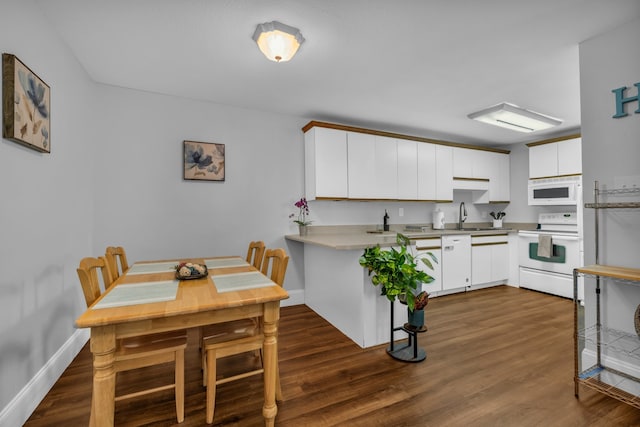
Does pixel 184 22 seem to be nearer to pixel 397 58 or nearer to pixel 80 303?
pixel 397 58

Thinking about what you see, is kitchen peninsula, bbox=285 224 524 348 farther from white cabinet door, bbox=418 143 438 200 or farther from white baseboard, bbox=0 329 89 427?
white baseboard, bbox=0 329 89 427

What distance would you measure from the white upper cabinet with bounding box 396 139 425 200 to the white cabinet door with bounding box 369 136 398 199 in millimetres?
72

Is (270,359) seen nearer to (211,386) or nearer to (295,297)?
(211,386)

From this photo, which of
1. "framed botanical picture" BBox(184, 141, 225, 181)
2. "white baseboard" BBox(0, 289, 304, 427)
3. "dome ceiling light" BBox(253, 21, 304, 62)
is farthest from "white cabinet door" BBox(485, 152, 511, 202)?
"white baseboard" BBox(0, 289, 304, 427)

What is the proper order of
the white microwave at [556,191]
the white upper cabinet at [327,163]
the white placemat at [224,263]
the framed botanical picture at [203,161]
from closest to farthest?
the white placemat at [224,263] < the framed botanical picture at [203,161] < the white upper cabinet at [327,163] < the white microwave at [556,191]

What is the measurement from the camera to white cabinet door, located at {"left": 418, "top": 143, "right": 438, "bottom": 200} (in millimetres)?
4273

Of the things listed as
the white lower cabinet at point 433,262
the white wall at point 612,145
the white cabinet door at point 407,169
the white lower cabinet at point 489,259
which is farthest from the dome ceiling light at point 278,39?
the white lower cabinet at point 489,259

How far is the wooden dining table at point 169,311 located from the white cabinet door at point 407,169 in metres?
2.80

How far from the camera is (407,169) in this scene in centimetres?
416

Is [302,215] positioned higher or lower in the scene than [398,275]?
higher

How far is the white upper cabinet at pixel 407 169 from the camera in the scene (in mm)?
4105

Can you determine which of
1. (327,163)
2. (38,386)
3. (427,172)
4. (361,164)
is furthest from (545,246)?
(38,386)

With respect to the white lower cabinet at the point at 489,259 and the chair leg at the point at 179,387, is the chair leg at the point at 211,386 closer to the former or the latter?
the chair leg at the point at 179,387

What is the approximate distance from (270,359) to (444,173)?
153 inches
